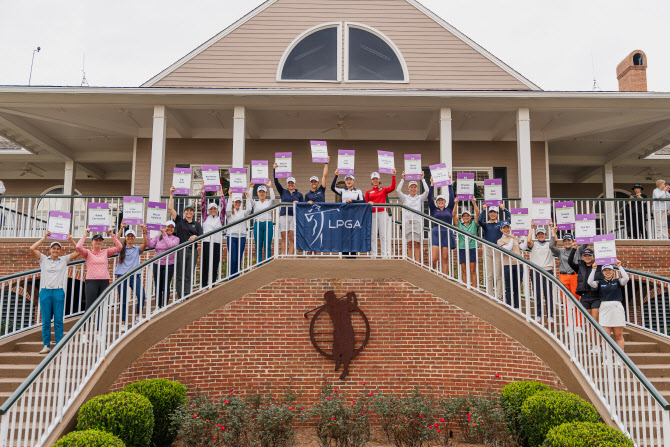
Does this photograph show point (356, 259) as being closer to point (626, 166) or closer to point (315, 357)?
point (315, 357)

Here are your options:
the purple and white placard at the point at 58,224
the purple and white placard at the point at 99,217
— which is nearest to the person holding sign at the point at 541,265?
the purple and white placard at the point at 99,217

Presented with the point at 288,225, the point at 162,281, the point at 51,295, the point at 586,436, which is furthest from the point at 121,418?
the point at 586,436

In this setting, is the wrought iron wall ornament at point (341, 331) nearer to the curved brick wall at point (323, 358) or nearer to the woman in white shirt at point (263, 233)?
the curved brick wall at point (323, 358)

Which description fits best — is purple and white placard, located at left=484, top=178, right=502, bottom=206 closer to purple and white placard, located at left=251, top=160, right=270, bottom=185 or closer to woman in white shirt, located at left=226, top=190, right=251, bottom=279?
purple and white placard, located at left=251, top=160, right=270, bottom=185

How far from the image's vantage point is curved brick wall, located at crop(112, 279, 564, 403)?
7.92m

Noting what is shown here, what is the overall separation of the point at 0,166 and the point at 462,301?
16.9 m

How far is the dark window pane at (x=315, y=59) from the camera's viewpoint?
Answer: 45.9 ft

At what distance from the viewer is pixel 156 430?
696 cm

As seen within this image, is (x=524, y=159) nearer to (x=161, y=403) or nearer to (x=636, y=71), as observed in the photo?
(x=636, y=71)

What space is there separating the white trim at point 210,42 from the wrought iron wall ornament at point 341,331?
27.2 ft

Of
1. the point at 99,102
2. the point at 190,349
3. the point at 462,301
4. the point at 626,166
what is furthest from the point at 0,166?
the point at 626,166

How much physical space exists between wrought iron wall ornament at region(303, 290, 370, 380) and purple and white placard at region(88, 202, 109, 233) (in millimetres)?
3546

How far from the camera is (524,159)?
12.5m

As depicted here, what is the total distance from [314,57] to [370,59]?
4.77ft
